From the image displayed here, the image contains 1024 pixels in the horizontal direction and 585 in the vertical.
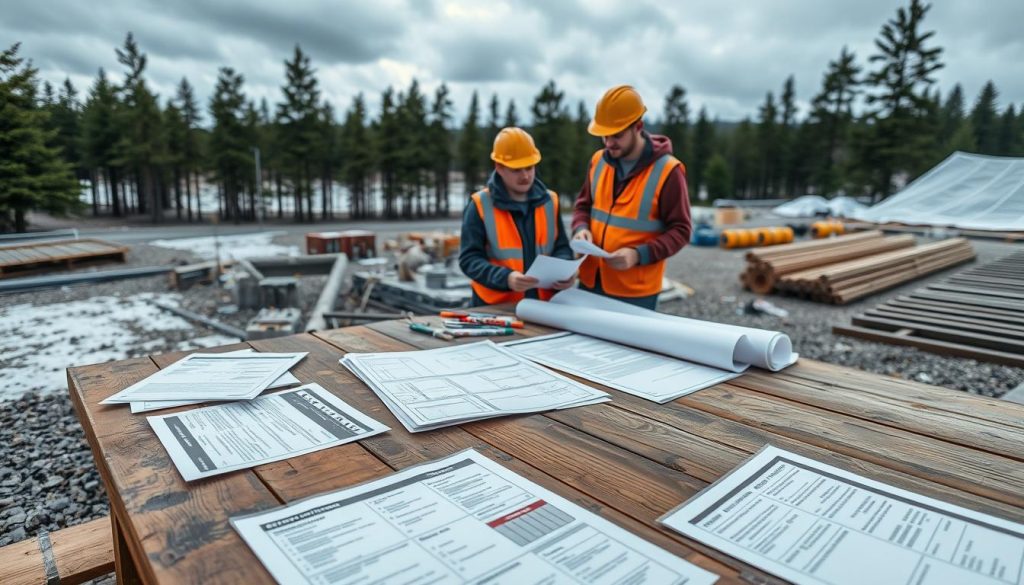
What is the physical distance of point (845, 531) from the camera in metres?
0.92

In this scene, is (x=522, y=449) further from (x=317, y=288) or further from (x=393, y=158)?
(x=393, y=158)

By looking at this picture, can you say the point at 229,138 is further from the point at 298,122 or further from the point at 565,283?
the point at 565,283

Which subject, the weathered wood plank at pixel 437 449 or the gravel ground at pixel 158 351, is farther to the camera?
the gravel ground at pixel 158 351

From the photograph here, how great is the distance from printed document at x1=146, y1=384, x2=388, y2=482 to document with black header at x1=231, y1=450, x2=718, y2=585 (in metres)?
0.23

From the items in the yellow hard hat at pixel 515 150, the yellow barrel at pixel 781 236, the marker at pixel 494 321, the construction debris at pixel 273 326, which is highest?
the yellow hard hat at pixel 515 150

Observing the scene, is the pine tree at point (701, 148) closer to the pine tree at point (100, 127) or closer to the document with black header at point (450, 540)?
the pine tree at point (100, 127)

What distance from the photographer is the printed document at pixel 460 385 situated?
138 cm

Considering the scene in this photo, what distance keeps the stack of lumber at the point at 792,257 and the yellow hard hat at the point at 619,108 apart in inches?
322

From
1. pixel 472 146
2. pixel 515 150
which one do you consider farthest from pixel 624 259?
pixel 472 146

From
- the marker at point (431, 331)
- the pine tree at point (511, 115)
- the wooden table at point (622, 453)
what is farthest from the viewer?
the pine tree at point (511, 115)

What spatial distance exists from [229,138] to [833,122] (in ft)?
153

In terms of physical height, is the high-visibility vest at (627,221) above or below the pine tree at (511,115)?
below

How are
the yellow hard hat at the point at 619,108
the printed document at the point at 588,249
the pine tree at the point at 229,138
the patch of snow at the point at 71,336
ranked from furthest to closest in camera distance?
the pine tree at the point at 229,138 → the patch of snow at the point at 71,336 → the yellow hard hat at the point at 619,108 → the printed document at the point at 588,249

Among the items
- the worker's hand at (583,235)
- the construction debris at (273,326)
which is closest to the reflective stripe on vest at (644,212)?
the worker's hand at (583,235)
